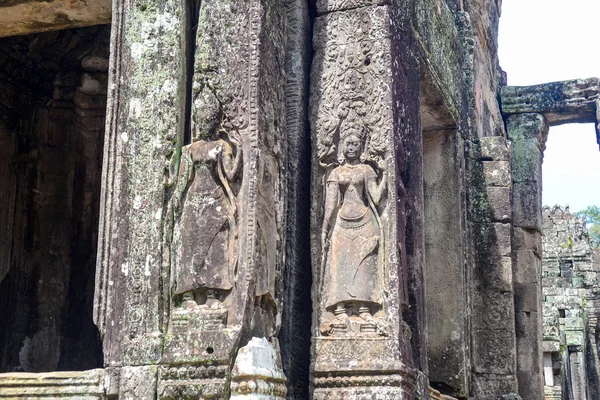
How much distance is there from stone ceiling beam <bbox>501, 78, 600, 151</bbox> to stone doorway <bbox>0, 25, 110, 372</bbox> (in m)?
5.39

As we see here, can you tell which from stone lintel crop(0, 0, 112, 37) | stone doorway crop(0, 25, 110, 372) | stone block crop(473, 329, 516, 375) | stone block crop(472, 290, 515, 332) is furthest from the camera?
stone block crop(472, 290, 515, 332)

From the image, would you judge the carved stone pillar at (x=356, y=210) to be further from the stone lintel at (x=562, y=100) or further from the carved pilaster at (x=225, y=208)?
the stone lintel at (x=562, y=100)

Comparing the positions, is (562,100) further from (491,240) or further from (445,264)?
(445,264)

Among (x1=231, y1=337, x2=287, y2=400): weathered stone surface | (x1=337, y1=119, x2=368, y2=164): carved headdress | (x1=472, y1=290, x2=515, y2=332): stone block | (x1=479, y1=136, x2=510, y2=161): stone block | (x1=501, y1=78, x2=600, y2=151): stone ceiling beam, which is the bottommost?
(x1=231, y1=337, x2=287, y2=400): weathered stone surface

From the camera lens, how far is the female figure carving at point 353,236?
640cm

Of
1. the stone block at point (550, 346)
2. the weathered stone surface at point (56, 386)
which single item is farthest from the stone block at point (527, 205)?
the stone block at point (550, 346)

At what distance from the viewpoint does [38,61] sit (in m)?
10.3

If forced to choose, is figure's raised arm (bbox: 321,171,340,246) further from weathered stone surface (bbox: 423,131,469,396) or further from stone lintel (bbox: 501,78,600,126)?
stone lintel (bbox: 501,78,600,126)

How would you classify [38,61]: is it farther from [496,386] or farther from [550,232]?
[550,232]

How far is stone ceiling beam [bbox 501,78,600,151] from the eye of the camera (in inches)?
461

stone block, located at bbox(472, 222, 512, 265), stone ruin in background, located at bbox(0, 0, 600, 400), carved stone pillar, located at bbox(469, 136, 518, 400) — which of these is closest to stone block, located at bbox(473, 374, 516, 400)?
carved stone pillar, located at bbox(469, 136, 518, 400)

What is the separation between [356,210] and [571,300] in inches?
772

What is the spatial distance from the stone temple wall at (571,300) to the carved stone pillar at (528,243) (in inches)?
410

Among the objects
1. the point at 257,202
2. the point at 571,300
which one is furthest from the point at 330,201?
the point at 571,300
